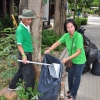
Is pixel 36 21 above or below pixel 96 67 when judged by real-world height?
above

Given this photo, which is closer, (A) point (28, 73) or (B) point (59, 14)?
(A) point (28, 73)

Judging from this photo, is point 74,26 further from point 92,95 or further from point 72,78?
point 92,95

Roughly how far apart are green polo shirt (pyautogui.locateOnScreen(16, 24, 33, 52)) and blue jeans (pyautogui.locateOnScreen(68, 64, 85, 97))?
3.18 feet

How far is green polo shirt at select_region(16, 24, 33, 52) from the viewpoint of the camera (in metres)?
3.41

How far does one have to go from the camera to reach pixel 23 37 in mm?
3490

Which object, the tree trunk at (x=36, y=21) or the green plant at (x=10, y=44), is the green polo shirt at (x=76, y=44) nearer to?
the tree trunk at (x=36, y=21)

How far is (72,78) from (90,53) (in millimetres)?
1698

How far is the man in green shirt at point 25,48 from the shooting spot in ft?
11.2

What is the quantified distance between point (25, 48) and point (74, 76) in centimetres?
117

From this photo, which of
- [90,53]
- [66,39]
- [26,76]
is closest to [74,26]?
[66,39]

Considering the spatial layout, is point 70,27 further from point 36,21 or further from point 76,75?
point 36,21

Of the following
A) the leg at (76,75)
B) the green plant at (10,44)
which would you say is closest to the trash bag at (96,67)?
the leg at (76,75)

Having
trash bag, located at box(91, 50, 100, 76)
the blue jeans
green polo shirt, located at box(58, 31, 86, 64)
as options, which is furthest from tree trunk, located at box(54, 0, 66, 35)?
green polo shirt, located at box(58, 31, 86, 64)

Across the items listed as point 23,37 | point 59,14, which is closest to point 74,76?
point 23,37
